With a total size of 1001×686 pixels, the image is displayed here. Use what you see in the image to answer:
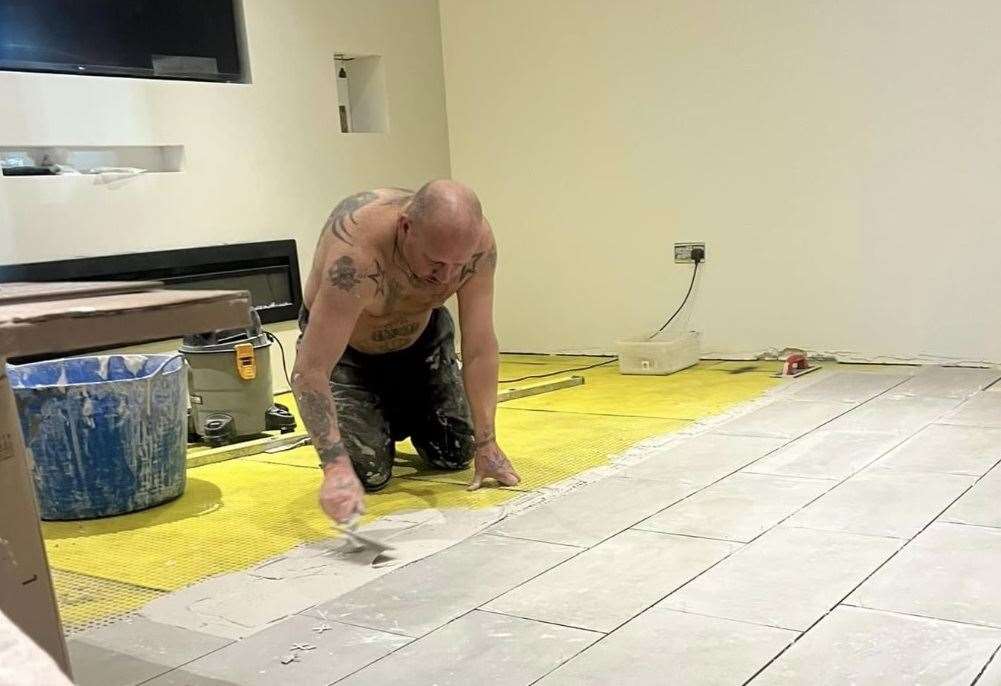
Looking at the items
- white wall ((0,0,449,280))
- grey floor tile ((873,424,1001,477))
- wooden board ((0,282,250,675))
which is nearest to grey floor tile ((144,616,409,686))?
wooden board ((0,282,250,675))

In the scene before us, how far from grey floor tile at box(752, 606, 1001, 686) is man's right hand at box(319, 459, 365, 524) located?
102 cm

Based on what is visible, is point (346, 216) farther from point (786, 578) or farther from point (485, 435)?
point (786, 578)

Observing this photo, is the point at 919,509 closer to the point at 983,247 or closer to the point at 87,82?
the point at 983,247

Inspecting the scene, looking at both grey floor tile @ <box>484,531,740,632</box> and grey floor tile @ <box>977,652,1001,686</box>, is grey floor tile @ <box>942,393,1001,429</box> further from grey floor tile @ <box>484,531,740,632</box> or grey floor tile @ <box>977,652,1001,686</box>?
grey floor tile @ <box>977,652,1001,686</box>

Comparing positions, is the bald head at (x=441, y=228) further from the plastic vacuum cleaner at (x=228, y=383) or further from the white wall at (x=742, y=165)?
the white wall at (x=742, y=165)

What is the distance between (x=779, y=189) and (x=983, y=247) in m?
0.93

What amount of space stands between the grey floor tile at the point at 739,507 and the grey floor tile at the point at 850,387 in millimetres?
1189

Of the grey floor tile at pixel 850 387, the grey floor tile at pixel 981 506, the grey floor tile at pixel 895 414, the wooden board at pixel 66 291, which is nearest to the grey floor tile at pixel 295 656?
the wooden board at pixel 66 291

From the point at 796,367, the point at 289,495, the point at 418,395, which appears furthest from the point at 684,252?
the point at 289,495

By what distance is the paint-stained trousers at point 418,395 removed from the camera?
301 centimetres

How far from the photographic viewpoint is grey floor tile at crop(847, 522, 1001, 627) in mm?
1787

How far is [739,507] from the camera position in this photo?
249 centimetres

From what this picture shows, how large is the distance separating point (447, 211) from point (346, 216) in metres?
0.38

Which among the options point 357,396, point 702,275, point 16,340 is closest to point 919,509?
point 357,396
